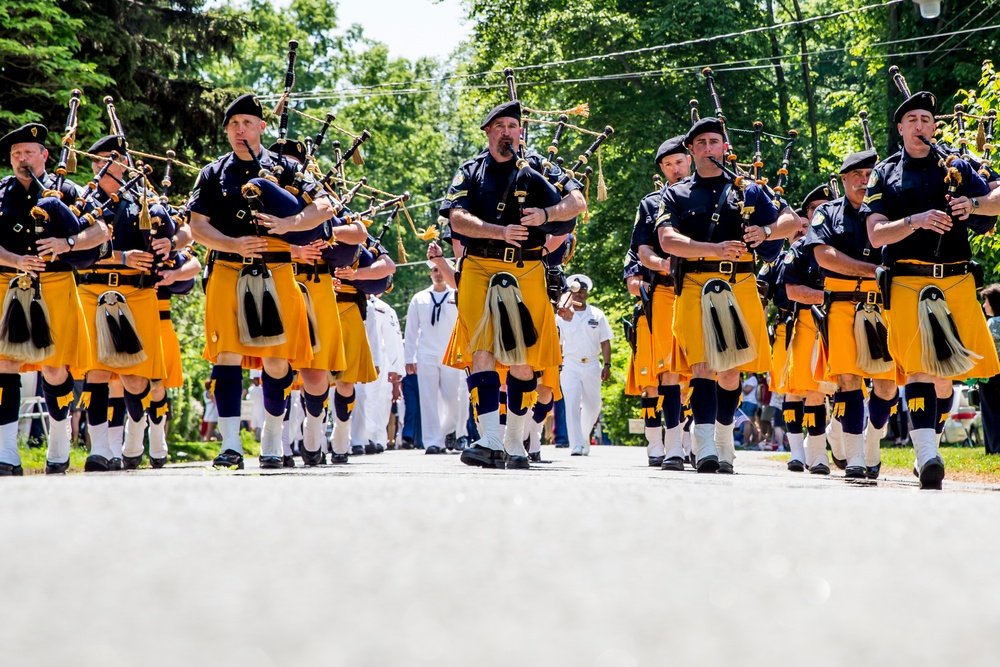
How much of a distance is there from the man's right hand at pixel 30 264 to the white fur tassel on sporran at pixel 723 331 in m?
4.70

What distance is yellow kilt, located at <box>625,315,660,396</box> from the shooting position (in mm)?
12266

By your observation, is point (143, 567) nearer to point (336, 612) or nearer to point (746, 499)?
point (336, 612)

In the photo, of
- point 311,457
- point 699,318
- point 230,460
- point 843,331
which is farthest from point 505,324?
point 843,331

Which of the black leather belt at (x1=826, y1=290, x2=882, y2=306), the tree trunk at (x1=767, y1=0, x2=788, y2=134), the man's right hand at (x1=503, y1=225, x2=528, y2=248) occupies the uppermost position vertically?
the tree trunk at (x1=767, y1=0, x2=788, y2=134)

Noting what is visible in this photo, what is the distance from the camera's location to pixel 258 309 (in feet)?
31.9

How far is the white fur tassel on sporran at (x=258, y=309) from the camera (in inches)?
383

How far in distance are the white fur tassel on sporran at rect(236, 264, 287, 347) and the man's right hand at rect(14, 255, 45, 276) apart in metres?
1.43

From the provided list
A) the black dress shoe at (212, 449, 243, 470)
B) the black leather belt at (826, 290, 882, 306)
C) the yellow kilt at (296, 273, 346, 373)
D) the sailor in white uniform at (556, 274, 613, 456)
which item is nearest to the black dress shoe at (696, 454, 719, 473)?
the black leather belt at (826, 290, 882, 306)

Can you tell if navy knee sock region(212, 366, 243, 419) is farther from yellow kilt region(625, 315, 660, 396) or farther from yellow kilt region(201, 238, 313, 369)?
yellow kilt region(625, 315, 660, 396)

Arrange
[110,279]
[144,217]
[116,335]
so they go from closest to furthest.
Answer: [116,335] → [144,217] → [110,279]

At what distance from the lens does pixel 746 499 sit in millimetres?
5977

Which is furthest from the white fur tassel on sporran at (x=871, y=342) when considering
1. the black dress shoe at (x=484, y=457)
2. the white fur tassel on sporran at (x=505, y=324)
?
the black dress shoe at (x=484, y=457)

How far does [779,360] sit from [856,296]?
89.7 inches

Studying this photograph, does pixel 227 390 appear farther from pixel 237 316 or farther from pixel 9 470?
pixel 9 470
